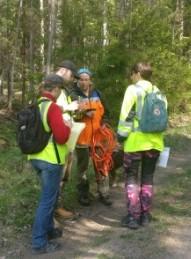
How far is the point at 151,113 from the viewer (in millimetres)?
6160

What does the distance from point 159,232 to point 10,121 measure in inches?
504

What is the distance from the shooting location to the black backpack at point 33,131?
5469 millimetres

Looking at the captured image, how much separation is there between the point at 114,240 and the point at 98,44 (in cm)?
938

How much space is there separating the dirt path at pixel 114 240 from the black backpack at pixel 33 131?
1251 mm

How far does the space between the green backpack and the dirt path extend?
50.0 inches

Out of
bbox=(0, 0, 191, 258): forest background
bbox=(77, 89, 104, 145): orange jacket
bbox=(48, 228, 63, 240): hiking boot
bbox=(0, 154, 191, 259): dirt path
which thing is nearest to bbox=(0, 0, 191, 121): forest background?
bbox=(0, 0, 191, 258): forest background

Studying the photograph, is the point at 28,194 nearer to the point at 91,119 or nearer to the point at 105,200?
the point at 105,200

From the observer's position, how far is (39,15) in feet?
68.8

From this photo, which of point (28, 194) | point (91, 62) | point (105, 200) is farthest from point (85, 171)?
point (91, 62)

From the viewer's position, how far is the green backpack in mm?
6164

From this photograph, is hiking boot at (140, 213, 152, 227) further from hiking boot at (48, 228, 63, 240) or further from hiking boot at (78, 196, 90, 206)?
hiking boot at (78, 196, 90, 206)

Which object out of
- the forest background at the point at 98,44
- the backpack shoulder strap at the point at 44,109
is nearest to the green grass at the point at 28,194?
the backpack shoulder strap at the point at 44,109

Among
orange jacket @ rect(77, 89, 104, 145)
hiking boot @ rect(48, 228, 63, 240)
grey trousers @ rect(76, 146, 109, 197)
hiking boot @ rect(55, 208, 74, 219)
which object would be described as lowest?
hiking boot @ rect(55, 208, 74, 219)

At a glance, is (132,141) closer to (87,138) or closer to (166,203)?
(87,138)
